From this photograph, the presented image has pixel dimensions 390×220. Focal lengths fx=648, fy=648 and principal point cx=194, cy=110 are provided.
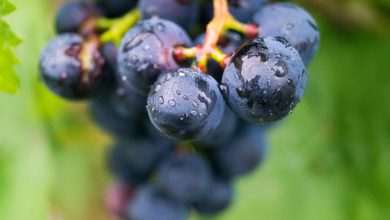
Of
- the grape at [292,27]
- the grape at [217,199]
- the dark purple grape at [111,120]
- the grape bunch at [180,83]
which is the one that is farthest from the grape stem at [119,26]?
the grape at [217,199]

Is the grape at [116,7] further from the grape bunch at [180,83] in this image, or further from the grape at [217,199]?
the grape at [217,199]

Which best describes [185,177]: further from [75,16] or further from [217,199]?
[75,16]

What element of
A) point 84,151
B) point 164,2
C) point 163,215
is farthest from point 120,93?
point 84,151

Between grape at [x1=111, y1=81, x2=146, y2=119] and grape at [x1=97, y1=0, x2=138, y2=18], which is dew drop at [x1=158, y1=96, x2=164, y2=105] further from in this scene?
grape at [x1=97, y1=0, x2=138, y2=18]

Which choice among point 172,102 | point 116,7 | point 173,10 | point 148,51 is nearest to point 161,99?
point 172,102

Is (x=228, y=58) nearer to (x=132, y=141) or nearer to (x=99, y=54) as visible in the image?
(x=99, y=54)

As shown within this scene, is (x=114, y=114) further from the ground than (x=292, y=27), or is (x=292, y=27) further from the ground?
(x=292, y=27)

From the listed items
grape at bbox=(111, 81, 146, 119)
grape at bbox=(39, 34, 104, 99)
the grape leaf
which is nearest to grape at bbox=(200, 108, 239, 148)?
grape at bbox=(111, 81, 146, 119)
